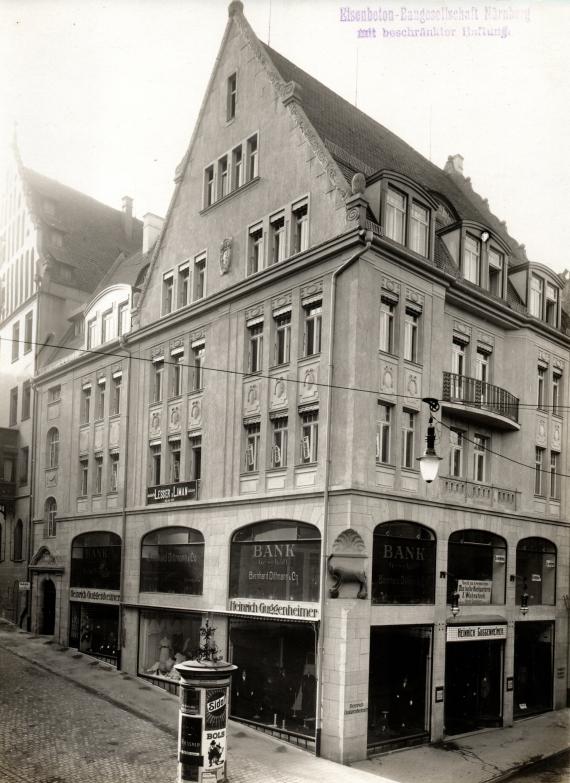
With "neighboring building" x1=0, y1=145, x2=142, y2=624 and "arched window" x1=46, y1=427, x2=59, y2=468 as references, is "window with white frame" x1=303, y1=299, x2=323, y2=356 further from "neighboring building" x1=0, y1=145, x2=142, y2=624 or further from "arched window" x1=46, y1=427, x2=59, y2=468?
"neighboring building" x1=0, y1=145, x2=142, y2=624

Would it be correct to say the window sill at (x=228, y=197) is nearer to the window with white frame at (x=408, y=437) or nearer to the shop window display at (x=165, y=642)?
the window with white frame at (x=408, y=437)

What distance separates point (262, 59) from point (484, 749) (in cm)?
2115

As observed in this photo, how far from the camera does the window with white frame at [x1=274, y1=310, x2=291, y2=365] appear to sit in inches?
942

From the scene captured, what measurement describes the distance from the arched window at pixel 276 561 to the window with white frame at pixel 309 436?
72.1 inches

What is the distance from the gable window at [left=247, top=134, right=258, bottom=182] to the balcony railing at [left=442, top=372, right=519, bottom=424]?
337 inches

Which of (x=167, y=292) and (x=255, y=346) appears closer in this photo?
(x=255, y=346)

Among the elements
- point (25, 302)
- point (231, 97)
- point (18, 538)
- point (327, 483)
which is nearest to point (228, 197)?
point (231, 97)

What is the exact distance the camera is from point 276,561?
2295 cm

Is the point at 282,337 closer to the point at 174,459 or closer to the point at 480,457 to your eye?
the point at 174,459

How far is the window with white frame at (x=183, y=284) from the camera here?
2859 cm

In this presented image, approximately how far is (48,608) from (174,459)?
11389mm

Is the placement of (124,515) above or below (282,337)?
below

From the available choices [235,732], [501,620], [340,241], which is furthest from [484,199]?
[235,732]

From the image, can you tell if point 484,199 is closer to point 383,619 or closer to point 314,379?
point 314,379
